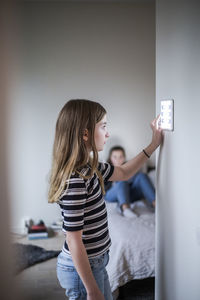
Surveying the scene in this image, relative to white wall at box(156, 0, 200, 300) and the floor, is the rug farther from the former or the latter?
white wall at box(156, 0, 200, 300)

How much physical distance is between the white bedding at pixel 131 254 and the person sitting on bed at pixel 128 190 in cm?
63

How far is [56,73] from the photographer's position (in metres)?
3.97

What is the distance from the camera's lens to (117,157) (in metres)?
3.84

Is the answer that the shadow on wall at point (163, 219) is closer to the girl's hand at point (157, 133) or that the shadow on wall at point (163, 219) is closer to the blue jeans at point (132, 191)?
the girl's hand at point (157, 133)

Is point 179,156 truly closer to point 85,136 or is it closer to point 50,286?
point 85,136

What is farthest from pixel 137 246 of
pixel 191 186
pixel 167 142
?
pixel 191 186

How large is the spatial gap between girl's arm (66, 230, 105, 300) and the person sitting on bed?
6.33ft

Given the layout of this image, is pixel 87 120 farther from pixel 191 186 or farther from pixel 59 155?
pixel 191 186

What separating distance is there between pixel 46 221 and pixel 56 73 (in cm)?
164

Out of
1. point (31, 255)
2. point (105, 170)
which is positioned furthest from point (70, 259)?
point (31, 255)

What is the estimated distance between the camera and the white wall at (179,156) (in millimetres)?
1173

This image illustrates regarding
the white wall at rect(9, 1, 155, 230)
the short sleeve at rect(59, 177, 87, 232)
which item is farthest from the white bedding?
the white wall at rect(9, 1, 155, 230)

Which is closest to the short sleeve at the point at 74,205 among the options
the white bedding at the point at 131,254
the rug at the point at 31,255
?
the white bedding at the point at 131,254

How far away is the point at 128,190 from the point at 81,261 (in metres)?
2.20
